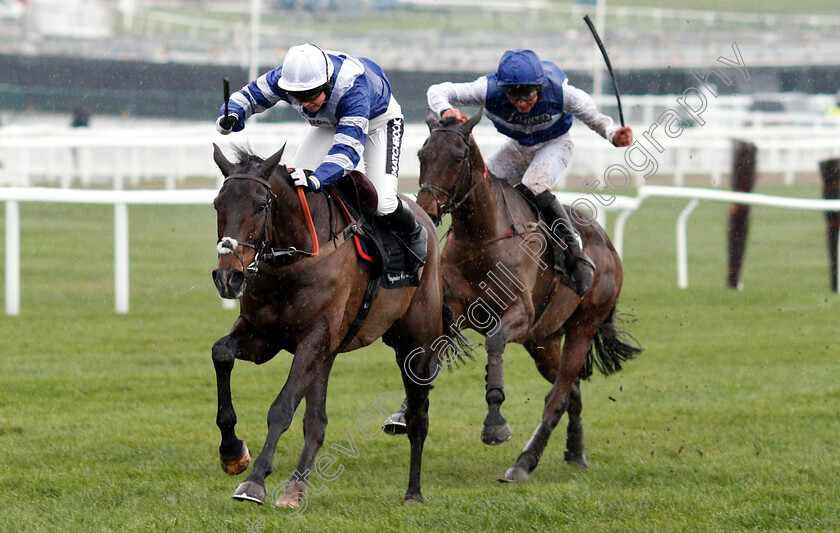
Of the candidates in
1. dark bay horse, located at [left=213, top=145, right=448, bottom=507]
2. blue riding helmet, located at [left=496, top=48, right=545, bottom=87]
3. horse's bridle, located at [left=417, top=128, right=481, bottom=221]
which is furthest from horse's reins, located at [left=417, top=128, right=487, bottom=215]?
dark bay horse, located at [left=213, top=145, right=448, bottom=507]

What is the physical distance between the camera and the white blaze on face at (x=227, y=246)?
358cm

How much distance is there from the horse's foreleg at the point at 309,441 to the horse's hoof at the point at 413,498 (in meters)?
0.37

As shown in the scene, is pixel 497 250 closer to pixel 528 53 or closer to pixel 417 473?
pixel 528 53

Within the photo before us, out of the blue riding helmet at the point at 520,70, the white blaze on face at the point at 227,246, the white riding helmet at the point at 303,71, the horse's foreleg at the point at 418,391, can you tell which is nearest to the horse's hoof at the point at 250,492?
the white blaze on face at the point at 227,246

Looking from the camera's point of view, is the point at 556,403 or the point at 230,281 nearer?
the point at 230,281

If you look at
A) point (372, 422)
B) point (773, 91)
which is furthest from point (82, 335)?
point (773, 91)

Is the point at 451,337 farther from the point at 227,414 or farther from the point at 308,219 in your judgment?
the point at 227,414

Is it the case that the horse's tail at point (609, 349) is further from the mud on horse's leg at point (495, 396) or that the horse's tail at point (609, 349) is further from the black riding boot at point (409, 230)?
the black riding boot at point (409, 230)

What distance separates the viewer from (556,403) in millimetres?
5621

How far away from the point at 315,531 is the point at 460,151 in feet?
6.65

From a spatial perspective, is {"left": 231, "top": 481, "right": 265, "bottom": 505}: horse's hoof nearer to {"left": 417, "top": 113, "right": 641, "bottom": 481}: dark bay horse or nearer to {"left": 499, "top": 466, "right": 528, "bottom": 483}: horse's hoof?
{"left": 417, "top": 113, "right": 641, "bottom": 481}: dark bay horse

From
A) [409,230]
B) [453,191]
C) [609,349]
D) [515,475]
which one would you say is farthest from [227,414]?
[609,349]

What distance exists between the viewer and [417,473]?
15.4ft

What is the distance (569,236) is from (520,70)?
93 centimetres
